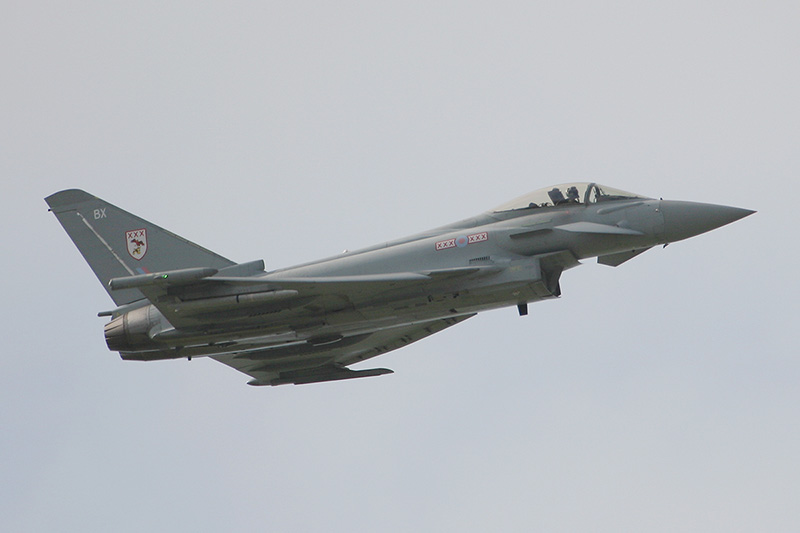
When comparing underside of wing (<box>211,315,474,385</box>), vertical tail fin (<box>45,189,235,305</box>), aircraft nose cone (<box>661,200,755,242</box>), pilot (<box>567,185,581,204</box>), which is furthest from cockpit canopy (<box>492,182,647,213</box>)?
vertical tail fin (<box>45,189,235,305</box>)

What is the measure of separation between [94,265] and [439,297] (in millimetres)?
8215

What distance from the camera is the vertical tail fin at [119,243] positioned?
2198 centimetres

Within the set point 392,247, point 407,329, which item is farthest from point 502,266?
point 407,329

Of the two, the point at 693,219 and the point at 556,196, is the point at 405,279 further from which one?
the point at 693,219

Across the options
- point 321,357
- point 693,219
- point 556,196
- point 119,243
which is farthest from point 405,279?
point 119,243

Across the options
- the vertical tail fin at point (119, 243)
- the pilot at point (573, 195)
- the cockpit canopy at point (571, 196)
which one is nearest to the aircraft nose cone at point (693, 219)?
the cockpit canopy at point (571, 196)

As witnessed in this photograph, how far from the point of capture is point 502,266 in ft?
63.2

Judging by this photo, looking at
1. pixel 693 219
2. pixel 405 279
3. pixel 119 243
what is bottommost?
pixel 405 279

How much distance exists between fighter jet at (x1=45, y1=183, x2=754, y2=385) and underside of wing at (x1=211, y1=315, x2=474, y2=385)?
1.51m

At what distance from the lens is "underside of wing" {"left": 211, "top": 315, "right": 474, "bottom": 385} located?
23125 mm

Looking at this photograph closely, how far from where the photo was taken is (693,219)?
1927 cm

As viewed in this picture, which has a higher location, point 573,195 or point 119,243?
point 119,243

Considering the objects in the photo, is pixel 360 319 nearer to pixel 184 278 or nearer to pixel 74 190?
pixel 184 278

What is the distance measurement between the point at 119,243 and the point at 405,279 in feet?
23.8
